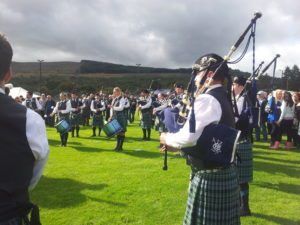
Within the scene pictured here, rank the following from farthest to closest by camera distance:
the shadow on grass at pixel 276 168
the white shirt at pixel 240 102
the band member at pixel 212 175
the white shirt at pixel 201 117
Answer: the shadow on grass at pixel 276 168 → the white shirt at pixel 240 102 → the band member at pixel 212 175 → the white shirt at pixel 201 117

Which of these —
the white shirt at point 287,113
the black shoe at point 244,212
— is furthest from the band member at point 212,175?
the white shirt at point 287,113

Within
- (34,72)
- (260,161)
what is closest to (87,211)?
(260,161)

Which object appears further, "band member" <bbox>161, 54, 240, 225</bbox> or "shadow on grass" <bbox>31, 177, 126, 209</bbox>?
"shadow on grass" <bbox>31, 177, 126, 209</bbox>

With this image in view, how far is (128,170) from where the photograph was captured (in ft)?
27.1

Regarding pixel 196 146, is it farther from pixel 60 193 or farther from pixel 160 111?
pixel 160 111

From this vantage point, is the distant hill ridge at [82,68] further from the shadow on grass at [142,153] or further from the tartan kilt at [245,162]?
the tartan kilt at [245,162]

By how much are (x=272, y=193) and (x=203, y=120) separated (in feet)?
13.3

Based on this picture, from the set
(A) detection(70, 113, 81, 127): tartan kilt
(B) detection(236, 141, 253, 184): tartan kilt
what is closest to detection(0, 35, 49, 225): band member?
(B) detection(236, 141, 253, 184): tartan kilt

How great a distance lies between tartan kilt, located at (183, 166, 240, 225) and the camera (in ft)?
10.1

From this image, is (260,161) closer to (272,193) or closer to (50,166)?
(272,193)

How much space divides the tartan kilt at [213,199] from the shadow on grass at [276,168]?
498 centimetres

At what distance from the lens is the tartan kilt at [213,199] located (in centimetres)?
307

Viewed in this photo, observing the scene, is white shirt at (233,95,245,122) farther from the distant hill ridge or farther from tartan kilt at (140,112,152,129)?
the distant hill ridge

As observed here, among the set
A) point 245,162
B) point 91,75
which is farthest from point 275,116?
point 91,75
